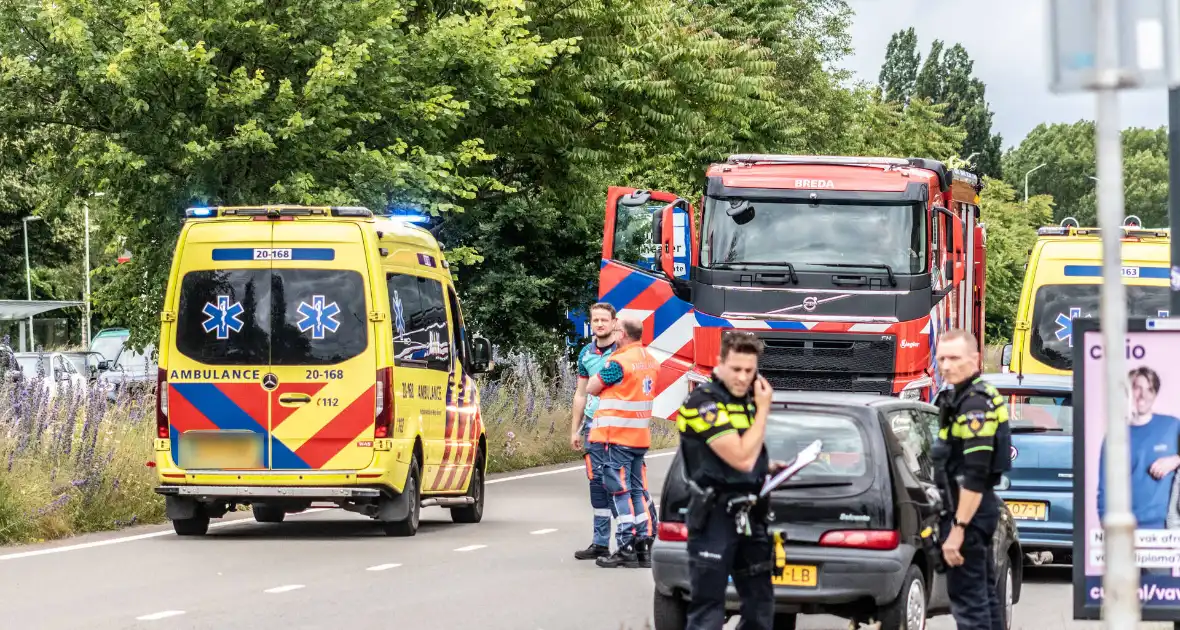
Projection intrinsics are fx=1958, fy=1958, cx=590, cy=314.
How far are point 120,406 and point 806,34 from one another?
3052 cm

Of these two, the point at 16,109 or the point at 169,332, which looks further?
the point at 16,109

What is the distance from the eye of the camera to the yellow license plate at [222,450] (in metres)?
15.5

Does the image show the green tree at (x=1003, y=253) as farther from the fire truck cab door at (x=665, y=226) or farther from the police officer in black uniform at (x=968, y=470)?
the police officer in black uniform at (x=968, y=470)

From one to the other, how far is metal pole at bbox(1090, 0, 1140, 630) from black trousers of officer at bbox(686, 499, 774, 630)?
1.98m

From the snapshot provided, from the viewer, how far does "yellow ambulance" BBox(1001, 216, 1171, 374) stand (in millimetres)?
21109

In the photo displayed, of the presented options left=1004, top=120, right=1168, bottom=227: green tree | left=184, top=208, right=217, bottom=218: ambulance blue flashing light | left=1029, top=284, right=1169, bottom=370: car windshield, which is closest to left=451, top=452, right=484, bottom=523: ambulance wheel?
left=184, top=208, right=217, bottom=218: ambulance blue flashing light

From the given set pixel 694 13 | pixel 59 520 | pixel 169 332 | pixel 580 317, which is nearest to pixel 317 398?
pixel 169 332

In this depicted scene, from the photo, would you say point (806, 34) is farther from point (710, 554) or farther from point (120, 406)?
point (710, 554)

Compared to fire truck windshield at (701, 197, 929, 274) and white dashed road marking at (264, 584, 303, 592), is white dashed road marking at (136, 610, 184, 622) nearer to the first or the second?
white dashed road marking at (264, 584, 303, 592)

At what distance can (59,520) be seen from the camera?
16.0 m

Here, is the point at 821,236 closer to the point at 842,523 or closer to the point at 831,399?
Answer: the point at 831,399

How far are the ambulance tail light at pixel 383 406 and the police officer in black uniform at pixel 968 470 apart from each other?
729cm

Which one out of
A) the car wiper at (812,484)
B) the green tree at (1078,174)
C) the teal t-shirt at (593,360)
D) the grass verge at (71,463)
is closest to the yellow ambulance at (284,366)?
the grass verge at (71,463)

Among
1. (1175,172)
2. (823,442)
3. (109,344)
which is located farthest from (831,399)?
(109,344)
